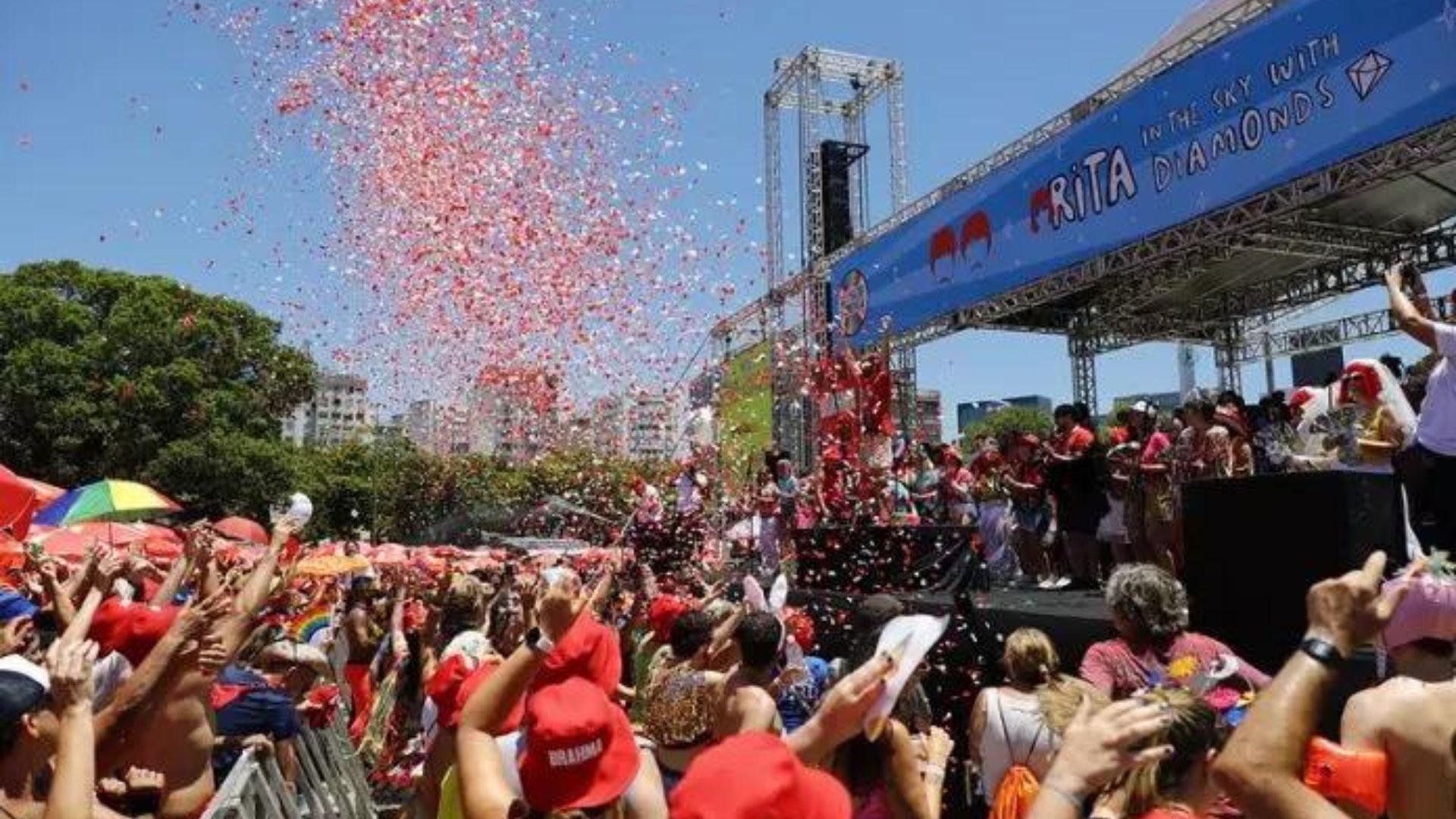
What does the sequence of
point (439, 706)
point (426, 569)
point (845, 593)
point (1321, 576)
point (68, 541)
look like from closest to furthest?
1. point (439, 706)
2. point (1321, 576)
3. point (845, 593)
4. point (68, 541)
5. point (426, 569)

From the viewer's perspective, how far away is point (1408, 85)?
897 centimetres

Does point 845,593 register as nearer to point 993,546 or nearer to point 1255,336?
point 993,546

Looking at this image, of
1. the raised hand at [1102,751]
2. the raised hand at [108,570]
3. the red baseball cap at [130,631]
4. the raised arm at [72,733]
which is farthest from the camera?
the raised hand at [108,570]

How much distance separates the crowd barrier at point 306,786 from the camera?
389 centimetres

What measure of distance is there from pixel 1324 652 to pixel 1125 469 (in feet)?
22.8

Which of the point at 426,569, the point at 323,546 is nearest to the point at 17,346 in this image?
the point at 323,546

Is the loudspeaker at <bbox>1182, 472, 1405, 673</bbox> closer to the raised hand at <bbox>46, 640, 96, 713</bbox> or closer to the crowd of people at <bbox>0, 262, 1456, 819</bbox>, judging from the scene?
the crowd of people at <bbox>0, 262, 1456, 819</bbox>

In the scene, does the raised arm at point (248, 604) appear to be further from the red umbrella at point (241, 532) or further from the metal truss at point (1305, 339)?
the metal truss at point (1305, 339)

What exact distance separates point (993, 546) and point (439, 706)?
7.44 metres

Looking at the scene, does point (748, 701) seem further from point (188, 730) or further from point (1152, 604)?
point (188, 730)

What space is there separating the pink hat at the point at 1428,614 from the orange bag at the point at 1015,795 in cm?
88

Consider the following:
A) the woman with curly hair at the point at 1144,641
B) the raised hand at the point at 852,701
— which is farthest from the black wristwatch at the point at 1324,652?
the woman with curly hair at the point at 1144,641

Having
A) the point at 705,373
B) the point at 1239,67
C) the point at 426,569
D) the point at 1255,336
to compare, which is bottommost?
the point at 426,569

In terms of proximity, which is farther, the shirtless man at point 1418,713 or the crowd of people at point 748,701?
the shirtless man at point 1418,713
